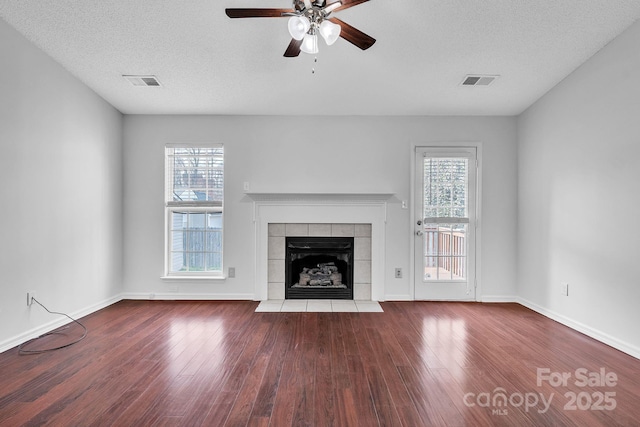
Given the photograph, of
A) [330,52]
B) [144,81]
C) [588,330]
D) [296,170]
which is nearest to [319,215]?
[296,170]

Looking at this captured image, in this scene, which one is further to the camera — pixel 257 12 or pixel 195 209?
pixel 195 209

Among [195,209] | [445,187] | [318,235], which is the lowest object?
[318,235]

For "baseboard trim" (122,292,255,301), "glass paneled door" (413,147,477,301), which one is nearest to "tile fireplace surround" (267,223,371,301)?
"baseboard trim" (122,292,255,301)

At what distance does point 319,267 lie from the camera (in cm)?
478

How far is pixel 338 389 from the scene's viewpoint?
7.17 ft

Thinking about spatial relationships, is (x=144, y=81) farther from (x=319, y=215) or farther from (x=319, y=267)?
(x=319, y=267)

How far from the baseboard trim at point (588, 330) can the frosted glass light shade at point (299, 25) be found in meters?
3.43

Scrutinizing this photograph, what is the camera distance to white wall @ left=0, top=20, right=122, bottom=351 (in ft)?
9.36

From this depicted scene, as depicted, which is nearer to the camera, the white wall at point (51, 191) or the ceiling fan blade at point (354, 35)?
the ceiling fan blade at point (354, 35)

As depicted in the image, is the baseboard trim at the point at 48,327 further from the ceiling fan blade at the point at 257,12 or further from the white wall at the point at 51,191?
the ceiling fan blade at the point at 257,12

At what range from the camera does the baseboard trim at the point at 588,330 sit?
2801 mm

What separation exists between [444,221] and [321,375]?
2888 millimetres

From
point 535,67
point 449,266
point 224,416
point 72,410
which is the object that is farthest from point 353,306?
point 535,67

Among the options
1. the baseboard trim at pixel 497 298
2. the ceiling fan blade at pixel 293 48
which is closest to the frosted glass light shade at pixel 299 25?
the ceiling fan blade at pixel 293 48
